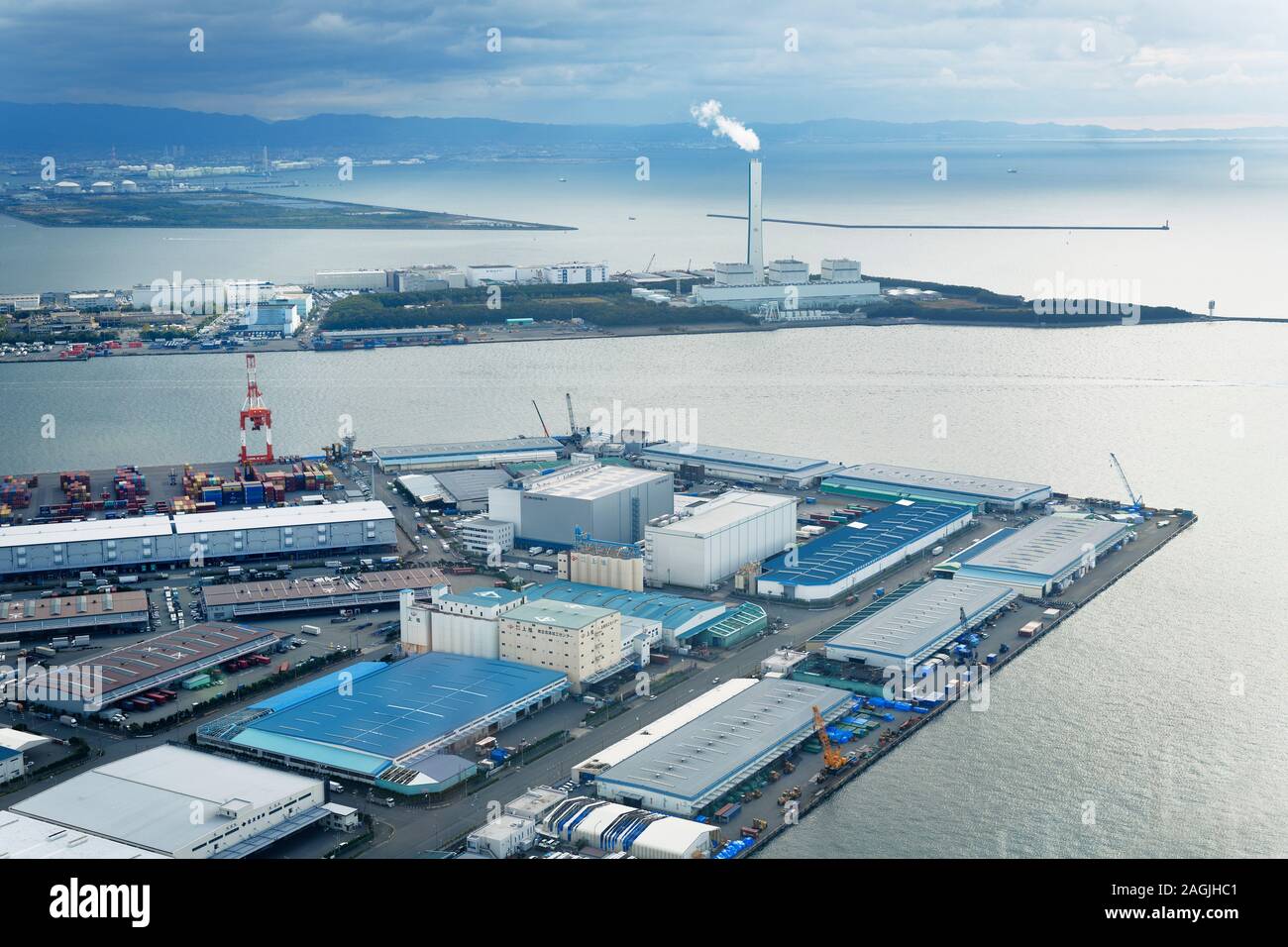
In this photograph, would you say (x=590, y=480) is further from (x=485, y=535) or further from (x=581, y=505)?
(x=485, y=535)

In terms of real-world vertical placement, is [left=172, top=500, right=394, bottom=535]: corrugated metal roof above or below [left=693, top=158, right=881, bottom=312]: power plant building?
below

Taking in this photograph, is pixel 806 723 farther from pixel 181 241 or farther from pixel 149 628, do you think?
pixel 181 241

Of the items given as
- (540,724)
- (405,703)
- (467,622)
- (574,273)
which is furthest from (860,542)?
(574,273)

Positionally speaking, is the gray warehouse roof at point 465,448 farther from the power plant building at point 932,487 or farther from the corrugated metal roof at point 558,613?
the corrugated metal roof at point 558,613

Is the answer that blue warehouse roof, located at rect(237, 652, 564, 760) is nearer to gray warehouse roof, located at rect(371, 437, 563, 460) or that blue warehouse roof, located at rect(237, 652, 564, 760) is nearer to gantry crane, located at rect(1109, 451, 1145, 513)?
gray warehouse roof, located at rect(371, 437, 563, 460)

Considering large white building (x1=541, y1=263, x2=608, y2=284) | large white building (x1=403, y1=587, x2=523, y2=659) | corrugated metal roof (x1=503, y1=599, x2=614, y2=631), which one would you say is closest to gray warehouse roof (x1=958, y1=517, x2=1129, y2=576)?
corrugated metal roof (x1=503, y1=599, x2=614, y2=631)
